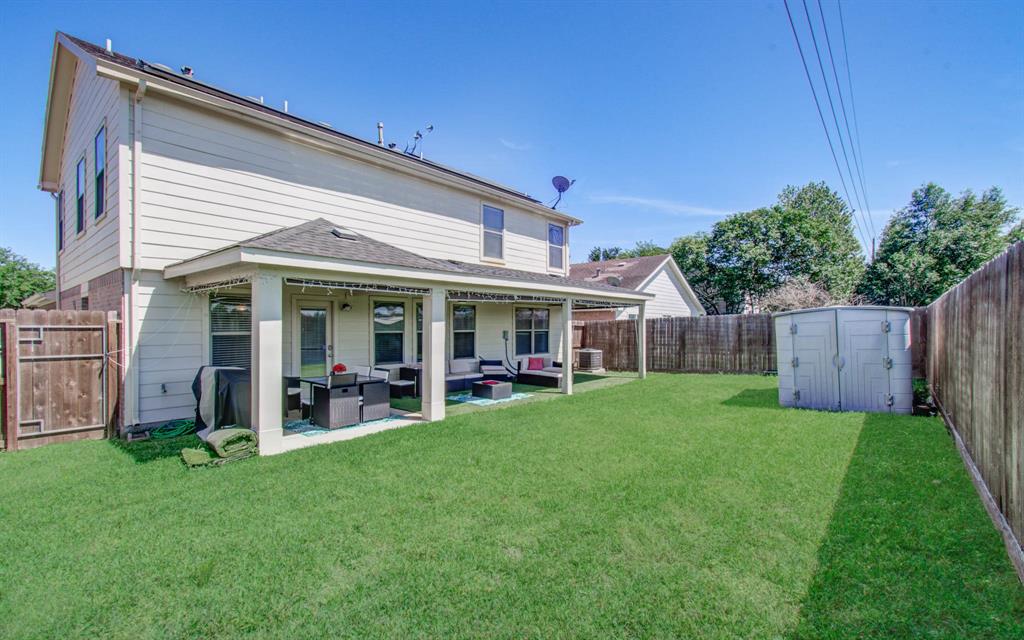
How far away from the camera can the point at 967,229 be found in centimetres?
1864

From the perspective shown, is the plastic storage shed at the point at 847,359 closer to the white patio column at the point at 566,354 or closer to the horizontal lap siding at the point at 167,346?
the white patio column at the point at 566,354

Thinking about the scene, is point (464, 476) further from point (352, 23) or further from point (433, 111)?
point (433, 111)

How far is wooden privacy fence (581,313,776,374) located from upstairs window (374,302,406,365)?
7974mm

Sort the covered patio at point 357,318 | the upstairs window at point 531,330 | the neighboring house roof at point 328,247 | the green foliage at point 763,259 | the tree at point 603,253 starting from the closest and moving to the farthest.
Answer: the covered patio at point 357,318
the neighboring house roof at point 328,247
the upstairs window at point 531,330
the green foliage at point 763,259
the tree at point 603,253

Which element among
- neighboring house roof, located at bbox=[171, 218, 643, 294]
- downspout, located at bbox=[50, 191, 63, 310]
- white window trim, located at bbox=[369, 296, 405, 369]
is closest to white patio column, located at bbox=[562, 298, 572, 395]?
neighboring house roof, located at bbox=[171, 218, 643, 294]

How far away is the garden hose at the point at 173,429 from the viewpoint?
6.33 m

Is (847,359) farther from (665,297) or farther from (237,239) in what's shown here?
(665,297)

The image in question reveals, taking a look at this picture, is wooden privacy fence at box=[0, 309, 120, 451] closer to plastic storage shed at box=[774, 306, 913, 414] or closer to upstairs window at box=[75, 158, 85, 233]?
upstairs window at box=[75, 158, 85, 233]

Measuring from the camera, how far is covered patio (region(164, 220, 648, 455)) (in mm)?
5441

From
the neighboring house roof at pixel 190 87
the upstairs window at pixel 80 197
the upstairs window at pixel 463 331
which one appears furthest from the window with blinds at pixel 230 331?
the upstairs window at pixel 463 331

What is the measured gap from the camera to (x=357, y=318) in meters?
9.22

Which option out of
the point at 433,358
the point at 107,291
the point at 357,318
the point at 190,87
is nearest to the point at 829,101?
the point at 433,358

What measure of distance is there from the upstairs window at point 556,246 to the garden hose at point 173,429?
9349mm

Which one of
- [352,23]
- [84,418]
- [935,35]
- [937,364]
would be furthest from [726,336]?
[84,418]
